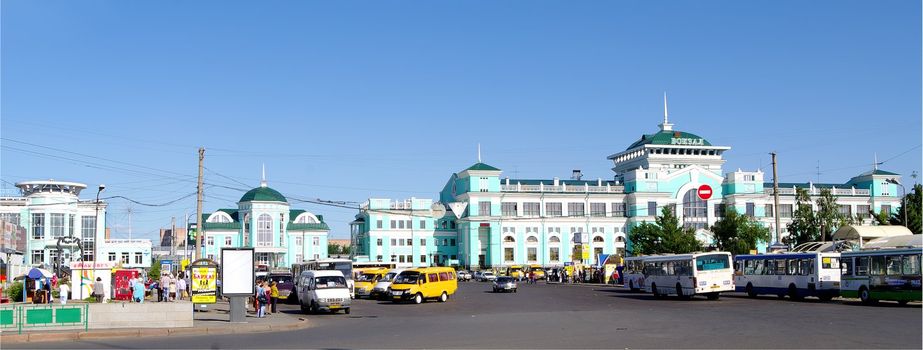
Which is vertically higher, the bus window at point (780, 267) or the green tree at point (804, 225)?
the green tree at point (804, 225)

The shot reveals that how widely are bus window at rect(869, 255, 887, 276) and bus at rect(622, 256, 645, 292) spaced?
1691 cm

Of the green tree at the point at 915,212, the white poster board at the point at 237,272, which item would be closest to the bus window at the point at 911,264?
the white poster board at the point at 237,272

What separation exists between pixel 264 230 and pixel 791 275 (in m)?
76.7

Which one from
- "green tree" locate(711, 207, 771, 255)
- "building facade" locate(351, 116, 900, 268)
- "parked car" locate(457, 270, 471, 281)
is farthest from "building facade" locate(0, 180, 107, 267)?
"green tree" locate(711, 207, 771, 255)

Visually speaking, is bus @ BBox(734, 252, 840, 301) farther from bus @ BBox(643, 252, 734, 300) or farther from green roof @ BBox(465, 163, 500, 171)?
green roof @ BBox(465, 163, 500, 171)

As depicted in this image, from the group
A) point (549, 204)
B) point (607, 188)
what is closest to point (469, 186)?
point (549, 204)

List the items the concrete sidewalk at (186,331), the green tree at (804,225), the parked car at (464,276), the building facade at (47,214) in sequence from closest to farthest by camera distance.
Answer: the concrete sidewalk at (186,331) → the green tree at (804,225) → the building facade at (47,214) → the parked car at (464,276)

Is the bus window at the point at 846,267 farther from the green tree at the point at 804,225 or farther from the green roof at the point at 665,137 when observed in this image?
the green roof at the point at 665,137

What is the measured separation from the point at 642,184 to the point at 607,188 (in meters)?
4.57

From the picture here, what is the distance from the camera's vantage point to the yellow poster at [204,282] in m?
32.9

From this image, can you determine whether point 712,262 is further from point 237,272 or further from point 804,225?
point 804,225

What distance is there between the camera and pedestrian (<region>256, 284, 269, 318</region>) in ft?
103

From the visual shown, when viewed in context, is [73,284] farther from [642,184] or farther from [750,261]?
[642,184]

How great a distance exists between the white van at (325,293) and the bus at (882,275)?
2072 cm
